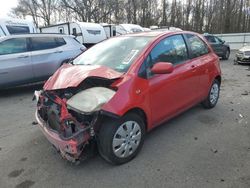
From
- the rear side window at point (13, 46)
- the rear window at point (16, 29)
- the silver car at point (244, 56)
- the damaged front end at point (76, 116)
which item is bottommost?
the silver car at point (244, 56)

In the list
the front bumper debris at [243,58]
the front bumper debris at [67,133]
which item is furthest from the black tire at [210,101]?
the front bumper debris at [243,58]

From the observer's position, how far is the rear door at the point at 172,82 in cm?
379

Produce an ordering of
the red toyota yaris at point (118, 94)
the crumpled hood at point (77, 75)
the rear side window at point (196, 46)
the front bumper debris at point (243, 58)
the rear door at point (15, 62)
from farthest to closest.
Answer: the front bumper debris at point (243, 58) < the rear door at point (15, 62) < the rear side window at point (196, 46) < the crumpled hood at point (77, 75) < the red toyota yaris at point (118, 94)

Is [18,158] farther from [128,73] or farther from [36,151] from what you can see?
[128,73]

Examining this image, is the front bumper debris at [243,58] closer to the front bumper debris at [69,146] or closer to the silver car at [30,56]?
the silver car at [30,56]

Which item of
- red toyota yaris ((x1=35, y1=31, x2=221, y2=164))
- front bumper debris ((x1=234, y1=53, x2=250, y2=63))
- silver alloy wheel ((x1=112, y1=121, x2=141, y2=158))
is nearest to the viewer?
red toyota yaris ((x1=35, y1=31, x2=221, y2=164))

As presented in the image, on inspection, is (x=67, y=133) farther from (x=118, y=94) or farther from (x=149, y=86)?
(x=149, y=86)

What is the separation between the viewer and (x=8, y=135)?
14.7 ft

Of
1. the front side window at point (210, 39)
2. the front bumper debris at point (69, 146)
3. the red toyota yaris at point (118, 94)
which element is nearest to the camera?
the front bumper debris at point (69, 146)

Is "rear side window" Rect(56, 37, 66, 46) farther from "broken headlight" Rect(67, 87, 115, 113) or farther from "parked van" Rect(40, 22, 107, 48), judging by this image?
"parked van" Rect(40, 22, 107, 48)

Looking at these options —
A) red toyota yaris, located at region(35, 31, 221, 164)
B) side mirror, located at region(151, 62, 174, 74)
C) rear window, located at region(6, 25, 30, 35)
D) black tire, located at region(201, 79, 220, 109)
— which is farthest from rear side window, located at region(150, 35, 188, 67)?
rear window, located at region(6, 25, 30, 35)

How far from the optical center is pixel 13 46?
23.5 ft

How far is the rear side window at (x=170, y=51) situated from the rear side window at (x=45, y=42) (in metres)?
4.63

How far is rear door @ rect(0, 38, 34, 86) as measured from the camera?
6969 millimetres
